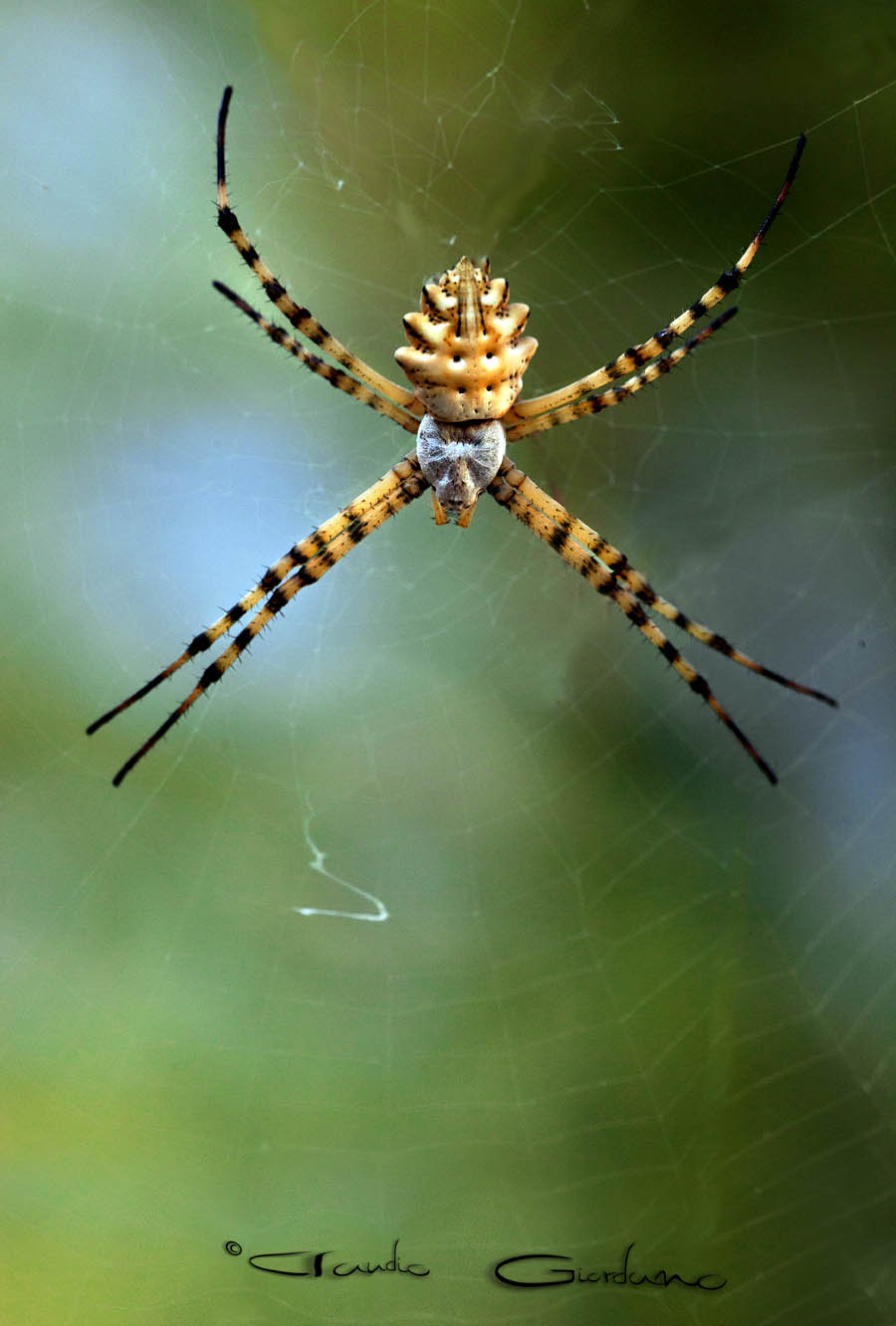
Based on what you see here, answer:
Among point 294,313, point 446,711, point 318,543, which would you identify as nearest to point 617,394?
point 294,313

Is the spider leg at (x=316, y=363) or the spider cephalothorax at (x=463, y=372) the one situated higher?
the spider leg at (x=316, y=363)

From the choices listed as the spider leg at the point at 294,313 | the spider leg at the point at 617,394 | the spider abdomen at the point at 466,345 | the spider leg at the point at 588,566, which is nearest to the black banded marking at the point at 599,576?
the spider leg at the point at 588,566

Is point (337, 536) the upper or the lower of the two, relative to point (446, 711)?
lower

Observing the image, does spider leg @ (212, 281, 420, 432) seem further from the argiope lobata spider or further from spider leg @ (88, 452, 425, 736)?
spider leg @ (88, 452, 425, 736)

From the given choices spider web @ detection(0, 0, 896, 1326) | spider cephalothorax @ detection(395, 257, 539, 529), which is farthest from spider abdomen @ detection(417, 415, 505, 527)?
spider web @ detection(0, 0, 896, 1326)

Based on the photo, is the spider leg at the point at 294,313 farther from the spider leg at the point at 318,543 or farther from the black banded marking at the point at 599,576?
the black banded marking at the point at 599,576

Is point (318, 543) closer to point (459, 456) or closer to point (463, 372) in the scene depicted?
point (459, 456)
